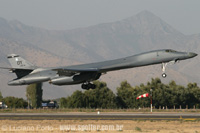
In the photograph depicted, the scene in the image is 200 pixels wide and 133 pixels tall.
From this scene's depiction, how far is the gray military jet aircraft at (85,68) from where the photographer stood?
50062 millimetres

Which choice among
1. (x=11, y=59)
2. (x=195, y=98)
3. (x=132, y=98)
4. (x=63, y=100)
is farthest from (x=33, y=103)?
(x=11, y=59)

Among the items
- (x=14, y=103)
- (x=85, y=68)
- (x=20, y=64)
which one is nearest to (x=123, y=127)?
(x=85, y=68)

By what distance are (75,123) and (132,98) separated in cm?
6973

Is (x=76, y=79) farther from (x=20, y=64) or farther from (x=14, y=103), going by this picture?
(x=14, y=103)

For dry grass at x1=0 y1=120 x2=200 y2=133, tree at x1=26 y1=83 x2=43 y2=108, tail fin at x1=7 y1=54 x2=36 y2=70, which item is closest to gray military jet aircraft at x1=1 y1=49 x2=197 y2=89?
tail fin at x1=7 y1=54 x2=36 y2=70

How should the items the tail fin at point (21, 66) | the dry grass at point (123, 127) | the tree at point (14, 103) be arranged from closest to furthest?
the dry grass at point (123, 127), the tail fin at point (21, 66), the tree at point (14, 103)

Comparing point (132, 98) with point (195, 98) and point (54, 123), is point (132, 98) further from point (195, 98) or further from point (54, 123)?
point (54, 123)

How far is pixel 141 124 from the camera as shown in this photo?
42.7m

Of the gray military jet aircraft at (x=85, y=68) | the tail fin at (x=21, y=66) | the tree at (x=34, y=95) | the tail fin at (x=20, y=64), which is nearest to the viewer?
the gray military jet aircraft at (x=85, y=68)

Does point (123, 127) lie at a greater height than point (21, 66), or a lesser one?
lesser

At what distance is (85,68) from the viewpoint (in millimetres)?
53094

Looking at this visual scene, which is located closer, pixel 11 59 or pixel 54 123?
pixel 54 123

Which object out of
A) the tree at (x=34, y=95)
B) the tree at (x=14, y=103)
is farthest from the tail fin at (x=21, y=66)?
the tree at (x=34, y=95)

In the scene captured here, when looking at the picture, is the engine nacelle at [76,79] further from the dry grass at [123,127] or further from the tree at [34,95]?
the tree at [34,95]
